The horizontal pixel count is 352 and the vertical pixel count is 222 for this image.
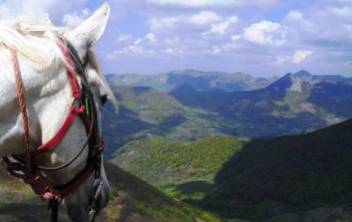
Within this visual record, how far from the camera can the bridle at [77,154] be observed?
376 centimetres

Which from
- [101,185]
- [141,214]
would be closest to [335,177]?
[141,214]

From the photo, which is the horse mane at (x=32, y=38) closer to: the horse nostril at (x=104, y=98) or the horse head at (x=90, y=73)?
the horse head at (x=90, y=73)

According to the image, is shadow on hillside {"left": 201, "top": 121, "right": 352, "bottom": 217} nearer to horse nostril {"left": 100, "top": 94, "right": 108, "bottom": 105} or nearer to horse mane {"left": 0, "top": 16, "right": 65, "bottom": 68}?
horse nostril {"left": 100, "top": 94, "right": 108, "bottom": 105}

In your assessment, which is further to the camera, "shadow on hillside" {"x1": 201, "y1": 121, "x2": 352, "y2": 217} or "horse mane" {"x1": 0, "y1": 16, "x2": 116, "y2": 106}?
"shadow on hillside" {"x1": 201, "y1": 121, "x2": 352, "y2": 217}

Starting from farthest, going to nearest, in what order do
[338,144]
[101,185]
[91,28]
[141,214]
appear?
1. [338,144]
2. [141,214]
3. [101,185]
4. [91,28]

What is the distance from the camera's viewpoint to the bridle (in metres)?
3.76

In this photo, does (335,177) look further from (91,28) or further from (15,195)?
(91,28)

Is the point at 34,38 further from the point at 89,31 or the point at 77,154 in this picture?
the point at 77,154

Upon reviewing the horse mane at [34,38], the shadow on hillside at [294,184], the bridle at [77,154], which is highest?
the horse mane at [34,38]

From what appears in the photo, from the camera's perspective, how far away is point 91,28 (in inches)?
158

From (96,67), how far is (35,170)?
3.08ft

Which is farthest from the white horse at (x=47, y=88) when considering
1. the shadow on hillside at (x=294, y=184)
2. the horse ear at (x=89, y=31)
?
the shadow on hillside at (x=294, y=184)

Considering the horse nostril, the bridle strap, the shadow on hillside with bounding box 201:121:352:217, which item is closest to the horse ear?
the horse nostril

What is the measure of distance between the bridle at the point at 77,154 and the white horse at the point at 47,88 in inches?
1.4
